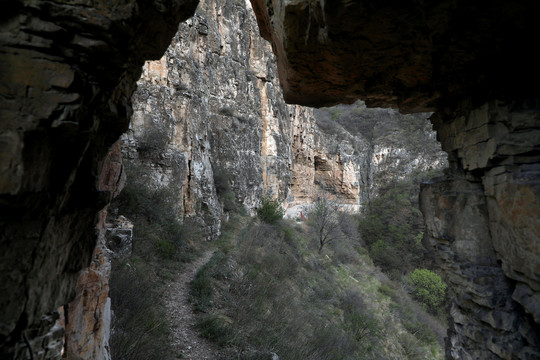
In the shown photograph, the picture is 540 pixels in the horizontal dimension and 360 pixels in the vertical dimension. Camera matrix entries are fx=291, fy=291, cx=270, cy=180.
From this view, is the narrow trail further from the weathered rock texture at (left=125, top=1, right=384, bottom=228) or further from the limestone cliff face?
the weathered rock texture at (left=125, top=1, right=384, bottom=228)

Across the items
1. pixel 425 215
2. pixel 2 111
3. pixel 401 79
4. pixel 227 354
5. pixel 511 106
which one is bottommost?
pixel 227 354

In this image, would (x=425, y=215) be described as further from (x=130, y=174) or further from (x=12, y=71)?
(x=130, y=174)

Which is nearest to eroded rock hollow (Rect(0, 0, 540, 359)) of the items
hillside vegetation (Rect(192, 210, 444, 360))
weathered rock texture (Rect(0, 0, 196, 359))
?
weathered rock texture (Rect(0, 0, 196, 359))

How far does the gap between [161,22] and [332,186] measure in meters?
30.5

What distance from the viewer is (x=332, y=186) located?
104 ft

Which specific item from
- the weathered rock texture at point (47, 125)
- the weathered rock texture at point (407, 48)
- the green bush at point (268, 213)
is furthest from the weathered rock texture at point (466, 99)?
the green bush at point (268, 213)

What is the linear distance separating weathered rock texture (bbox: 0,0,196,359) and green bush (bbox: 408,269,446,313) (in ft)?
66.2

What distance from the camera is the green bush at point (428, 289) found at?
58.0 feet

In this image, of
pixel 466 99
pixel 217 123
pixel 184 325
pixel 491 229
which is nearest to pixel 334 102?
pixel 466 99

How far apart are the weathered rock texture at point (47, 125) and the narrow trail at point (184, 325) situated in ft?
10.6

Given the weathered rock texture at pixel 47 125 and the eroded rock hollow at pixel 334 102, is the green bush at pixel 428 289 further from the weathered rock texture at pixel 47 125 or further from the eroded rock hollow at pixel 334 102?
the weathered rock texture at pixel 47 125

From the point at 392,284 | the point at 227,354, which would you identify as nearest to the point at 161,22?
the point at 227,354

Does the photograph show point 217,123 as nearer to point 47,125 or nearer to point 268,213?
point 268,213

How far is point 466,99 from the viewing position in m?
3.44
